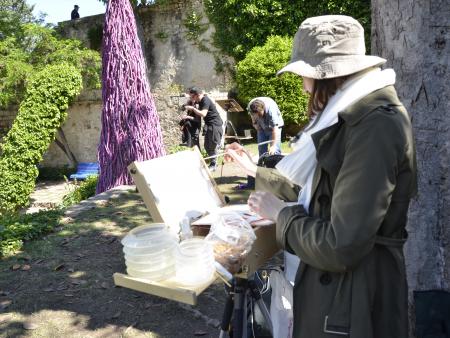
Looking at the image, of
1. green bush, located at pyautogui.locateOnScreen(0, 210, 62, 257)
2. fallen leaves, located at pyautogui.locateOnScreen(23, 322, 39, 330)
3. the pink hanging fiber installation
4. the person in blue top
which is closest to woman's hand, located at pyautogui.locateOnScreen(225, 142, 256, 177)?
fallen leaves, located at pyautogui.locateOnScreen(23, 322, 39, 330)

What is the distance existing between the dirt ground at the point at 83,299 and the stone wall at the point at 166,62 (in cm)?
939

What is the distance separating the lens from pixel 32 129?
1354 centimetres

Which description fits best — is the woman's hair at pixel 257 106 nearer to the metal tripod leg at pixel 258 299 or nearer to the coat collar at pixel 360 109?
the metal tripod leg at pixel 258 299

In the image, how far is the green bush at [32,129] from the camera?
42.7 feet

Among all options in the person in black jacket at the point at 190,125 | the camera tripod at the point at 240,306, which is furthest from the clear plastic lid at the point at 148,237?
the person in black jacket at the point at 190,125

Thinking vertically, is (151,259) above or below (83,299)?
above

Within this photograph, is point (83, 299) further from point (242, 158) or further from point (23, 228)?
point (242, 158)

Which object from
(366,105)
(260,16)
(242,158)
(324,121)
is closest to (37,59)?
(260,16)

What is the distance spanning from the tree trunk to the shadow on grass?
5.52 feet

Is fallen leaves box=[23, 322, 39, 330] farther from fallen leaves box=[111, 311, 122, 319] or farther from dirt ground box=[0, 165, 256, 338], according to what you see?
fallen leaves box=[111, 311, 122, 319]

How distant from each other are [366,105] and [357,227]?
1.15 ft

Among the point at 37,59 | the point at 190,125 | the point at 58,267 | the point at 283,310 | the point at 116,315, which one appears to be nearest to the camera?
the point at 283,310

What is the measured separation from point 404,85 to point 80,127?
641 inches

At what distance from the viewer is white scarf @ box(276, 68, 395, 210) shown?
125 cm
